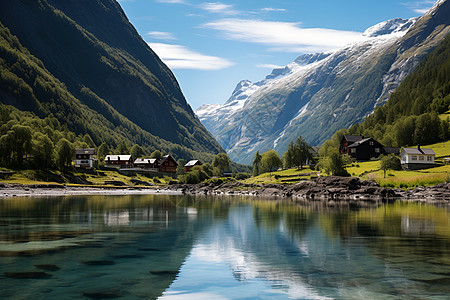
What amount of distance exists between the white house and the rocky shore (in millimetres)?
29093

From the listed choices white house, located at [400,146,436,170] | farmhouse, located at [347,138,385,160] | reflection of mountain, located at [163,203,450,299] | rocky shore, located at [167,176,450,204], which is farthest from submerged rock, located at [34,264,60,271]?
farmhouse, located at [347,138,385,160]

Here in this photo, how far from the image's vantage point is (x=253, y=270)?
107 ft

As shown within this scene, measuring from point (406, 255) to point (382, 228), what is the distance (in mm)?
18046

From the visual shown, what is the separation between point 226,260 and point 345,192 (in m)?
96.8

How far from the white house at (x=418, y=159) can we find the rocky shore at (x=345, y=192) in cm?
2909

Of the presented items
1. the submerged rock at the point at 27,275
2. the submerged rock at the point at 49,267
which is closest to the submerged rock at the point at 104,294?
the submerged rock at the point at 27,275

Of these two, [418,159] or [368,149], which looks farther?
[368,149]

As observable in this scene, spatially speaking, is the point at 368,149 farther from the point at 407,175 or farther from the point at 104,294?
the point at 104,294

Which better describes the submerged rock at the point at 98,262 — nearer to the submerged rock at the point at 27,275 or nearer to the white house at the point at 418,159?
the submerged rock at the point at 27,275

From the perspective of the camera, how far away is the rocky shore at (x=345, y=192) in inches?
4395

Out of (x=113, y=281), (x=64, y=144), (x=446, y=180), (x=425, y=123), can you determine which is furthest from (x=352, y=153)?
(x=113, y=281)

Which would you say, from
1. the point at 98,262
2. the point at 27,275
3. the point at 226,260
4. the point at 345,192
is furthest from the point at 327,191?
the point at 27,275

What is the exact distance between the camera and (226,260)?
3678 cm

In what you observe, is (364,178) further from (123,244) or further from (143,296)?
(143,296)
